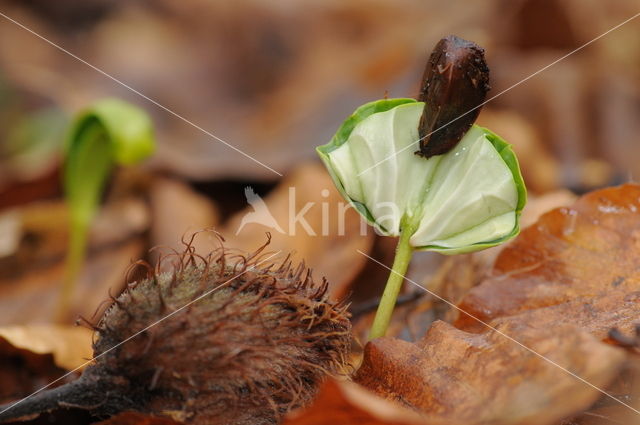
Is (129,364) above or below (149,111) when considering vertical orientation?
below

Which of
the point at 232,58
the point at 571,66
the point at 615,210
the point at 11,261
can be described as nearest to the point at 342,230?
the point at 615,210

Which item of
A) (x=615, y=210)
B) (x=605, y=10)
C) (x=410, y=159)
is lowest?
(x=615, y=210)

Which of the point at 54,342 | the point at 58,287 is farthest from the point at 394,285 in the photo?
the point at 58,287

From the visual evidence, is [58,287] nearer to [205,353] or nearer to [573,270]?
[205,353]

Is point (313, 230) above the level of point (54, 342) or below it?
above

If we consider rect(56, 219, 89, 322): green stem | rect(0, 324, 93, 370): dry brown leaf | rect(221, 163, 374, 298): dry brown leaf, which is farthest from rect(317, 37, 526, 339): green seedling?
rect(56, 219, 89, 322): green stem

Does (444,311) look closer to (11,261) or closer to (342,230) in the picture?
(342,230)
